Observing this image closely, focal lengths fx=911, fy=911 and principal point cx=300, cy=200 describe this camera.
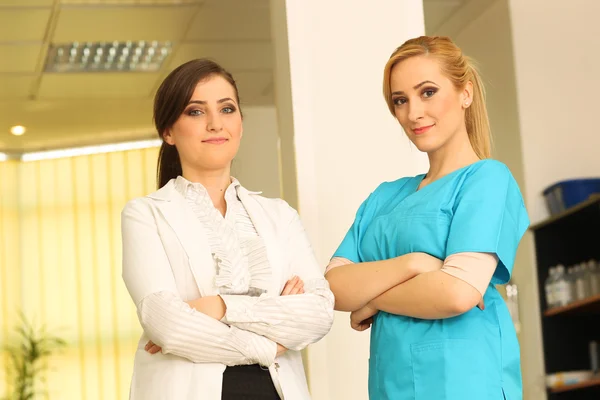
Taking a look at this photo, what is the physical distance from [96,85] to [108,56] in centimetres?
49

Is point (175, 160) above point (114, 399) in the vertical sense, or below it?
above

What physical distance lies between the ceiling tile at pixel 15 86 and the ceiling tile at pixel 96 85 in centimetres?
10

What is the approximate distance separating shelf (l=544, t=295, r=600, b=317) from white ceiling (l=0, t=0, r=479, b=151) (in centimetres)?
192

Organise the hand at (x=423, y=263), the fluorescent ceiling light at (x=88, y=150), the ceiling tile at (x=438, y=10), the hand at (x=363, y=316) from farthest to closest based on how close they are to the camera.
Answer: the fluorescent ceiling light at (x=88, y=150)
the ceiling tile at (x=438, y=10)
the hand at (x=363, y=316)
the hand at (x=423, y=263)

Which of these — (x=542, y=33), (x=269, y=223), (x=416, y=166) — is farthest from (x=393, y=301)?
(x=542, y=33)

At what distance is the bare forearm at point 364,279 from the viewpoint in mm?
1976

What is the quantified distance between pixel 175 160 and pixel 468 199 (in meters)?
0.70

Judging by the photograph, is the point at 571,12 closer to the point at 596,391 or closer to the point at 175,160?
the point at 596,391

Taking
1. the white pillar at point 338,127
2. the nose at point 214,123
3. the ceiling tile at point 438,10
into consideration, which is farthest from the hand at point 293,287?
the ceiling tile at point 438,10

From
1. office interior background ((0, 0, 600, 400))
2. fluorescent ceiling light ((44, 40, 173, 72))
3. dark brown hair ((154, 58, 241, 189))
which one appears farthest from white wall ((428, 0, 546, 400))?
dark brown hair ((154, 58, 241, 189))

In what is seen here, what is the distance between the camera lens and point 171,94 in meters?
2.04

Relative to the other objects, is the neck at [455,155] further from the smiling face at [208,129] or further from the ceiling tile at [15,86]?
the ceiling tile at [15,86]

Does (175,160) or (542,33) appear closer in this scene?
(175,160)

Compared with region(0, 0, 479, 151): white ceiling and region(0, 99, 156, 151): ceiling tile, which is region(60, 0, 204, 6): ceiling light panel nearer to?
region(0, 0, 479, 151): white ceiling
